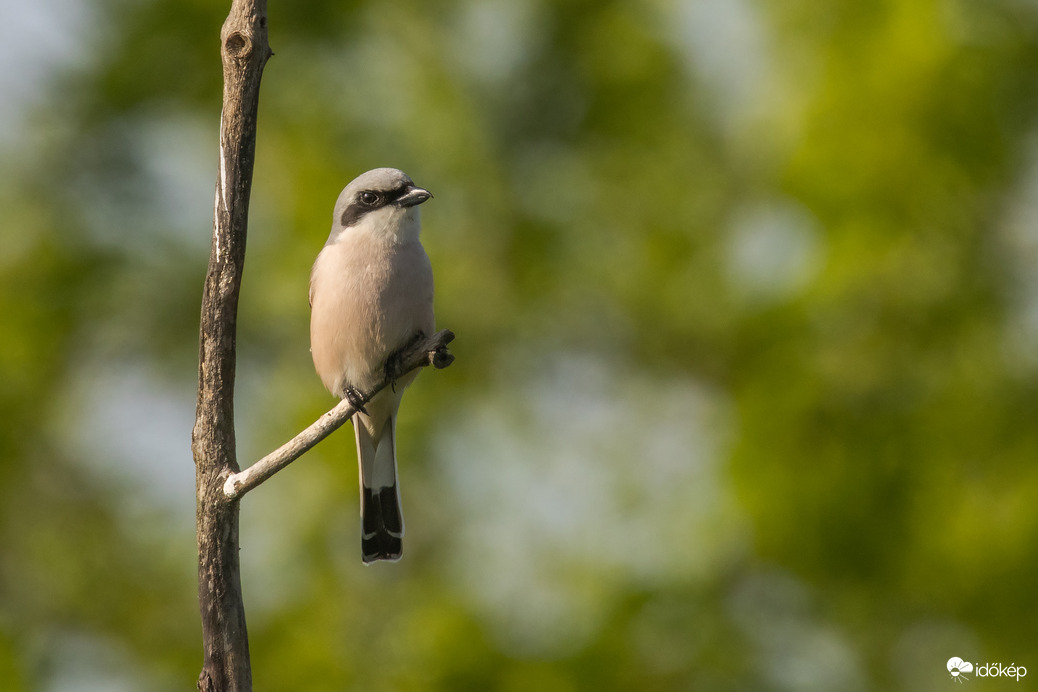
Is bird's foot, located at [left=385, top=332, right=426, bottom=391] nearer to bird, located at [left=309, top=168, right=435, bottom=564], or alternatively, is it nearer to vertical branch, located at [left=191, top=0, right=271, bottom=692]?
bird, located at [left=309, top=168, right=435, bottom=564]

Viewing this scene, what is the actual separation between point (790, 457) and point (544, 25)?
297 inches

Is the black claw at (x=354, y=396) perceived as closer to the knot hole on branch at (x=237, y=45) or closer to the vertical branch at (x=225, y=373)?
the vertical branch at (x=225, y=373)

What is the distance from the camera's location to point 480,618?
10414 millimetres

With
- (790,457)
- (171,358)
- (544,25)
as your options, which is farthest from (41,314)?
(790,457)

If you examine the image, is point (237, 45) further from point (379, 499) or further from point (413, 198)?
Result: point (379, 499)

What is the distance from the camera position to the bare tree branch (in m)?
3.24

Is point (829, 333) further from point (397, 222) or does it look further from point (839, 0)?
point (397, 222)

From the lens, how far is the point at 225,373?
3406mm

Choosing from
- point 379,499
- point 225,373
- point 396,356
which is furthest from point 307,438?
point 379,499

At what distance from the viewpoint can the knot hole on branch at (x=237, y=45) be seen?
348 centimetres

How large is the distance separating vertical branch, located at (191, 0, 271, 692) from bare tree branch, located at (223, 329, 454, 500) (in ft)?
0.33

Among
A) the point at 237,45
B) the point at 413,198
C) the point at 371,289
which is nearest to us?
the point at 237,45

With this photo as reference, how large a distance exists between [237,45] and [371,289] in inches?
52.9

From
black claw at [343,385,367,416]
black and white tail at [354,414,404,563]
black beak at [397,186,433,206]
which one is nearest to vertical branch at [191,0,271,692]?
black claw at [343,385,367,416]
